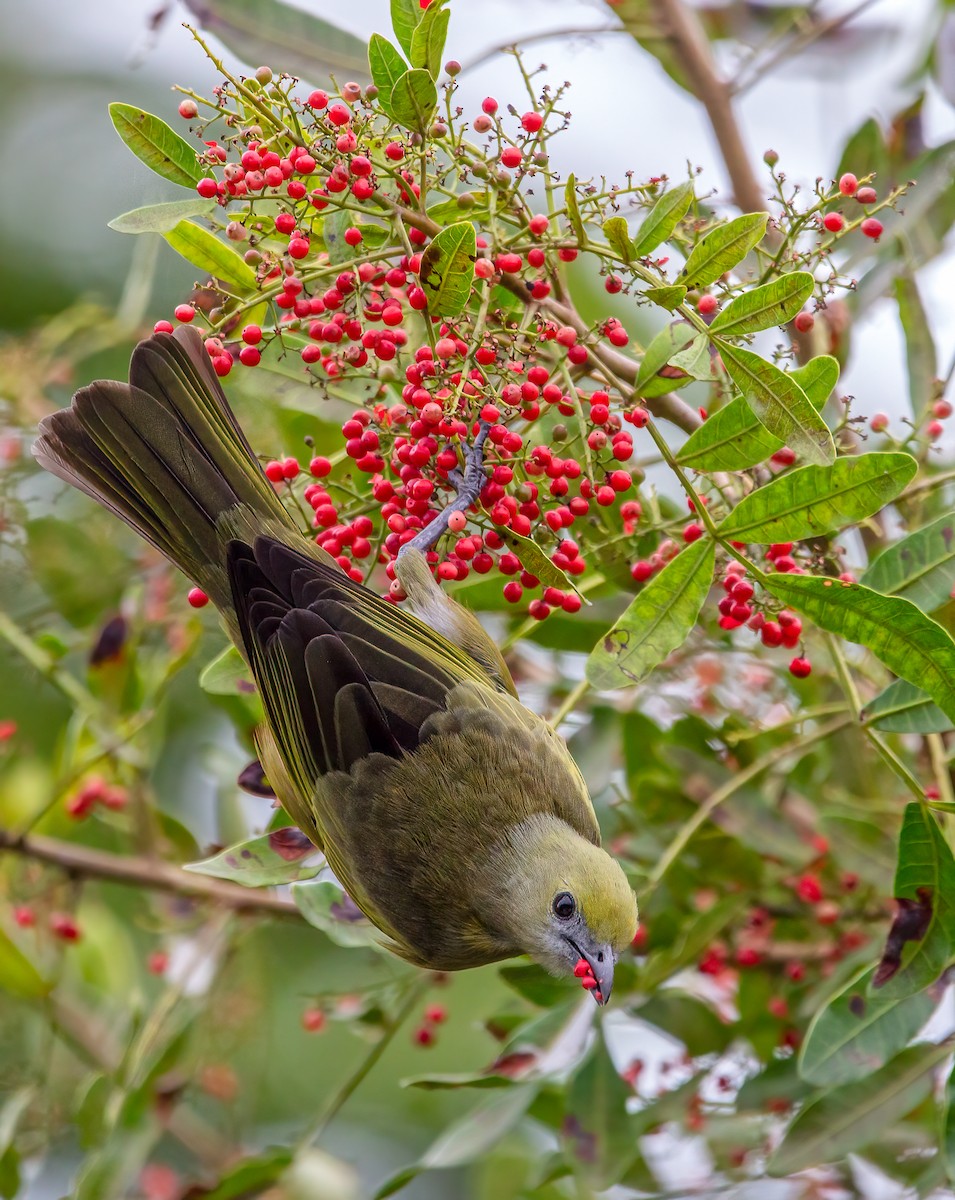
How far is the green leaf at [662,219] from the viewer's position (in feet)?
7.82

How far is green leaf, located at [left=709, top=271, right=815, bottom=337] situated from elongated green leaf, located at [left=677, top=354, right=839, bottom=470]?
0.11m

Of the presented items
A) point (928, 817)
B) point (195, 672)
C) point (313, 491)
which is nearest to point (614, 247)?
point (313, 491)

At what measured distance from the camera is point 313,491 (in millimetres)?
2797

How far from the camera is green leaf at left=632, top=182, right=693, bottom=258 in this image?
238 centimetres

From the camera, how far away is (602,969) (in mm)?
3170

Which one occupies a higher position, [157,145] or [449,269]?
[157,145]

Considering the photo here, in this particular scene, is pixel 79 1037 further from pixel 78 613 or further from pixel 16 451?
pixel 16 451

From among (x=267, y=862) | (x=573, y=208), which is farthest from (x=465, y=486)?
(x=267, y=862)

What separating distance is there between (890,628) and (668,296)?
67cm

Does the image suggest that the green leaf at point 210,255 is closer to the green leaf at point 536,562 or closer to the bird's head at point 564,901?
the green leaf at point 536,562

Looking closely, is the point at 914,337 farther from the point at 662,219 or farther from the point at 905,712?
the point at 662,219

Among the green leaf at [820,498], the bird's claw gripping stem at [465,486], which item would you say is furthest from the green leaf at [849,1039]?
the bird's claw gripping stem at [465,486]

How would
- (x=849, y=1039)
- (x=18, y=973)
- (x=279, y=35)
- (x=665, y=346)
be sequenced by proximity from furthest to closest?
1. (x=18, y=973)
2. (x=279, y=35)
3. (x=849, y=1039)
4. (x=665, y=346)

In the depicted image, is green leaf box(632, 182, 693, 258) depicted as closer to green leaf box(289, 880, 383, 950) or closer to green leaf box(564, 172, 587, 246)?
green leaf box(564, 172, 587, 246)
